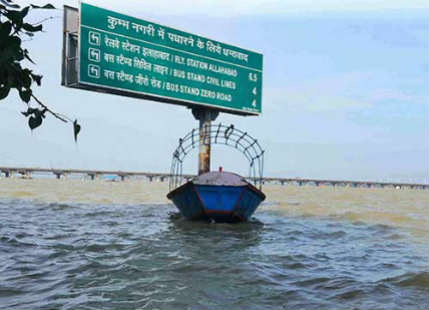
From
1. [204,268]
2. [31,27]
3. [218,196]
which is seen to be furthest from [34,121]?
[218,196]

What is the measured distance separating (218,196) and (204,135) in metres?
3.88

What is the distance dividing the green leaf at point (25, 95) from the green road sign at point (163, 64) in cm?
1125

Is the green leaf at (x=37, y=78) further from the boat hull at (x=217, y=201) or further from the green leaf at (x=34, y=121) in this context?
the boat hull at (x=217, y=201)

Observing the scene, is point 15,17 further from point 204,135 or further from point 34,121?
point 204,135

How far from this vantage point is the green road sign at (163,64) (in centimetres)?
1338

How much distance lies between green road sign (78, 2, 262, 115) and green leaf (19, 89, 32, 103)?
11246mm

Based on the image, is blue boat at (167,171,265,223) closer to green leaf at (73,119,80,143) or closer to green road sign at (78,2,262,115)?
green road sign at (78,2,262,115)

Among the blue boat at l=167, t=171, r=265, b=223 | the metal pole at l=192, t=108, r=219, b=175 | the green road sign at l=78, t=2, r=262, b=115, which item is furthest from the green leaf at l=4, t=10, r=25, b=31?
the metal pole at l=192, t=108, r=219, b=175

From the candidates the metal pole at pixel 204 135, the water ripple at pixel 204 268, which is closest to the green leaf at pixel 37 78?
the water ripple at pixel 204 268

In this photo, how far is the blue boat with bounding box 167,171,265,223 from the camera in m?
12.9

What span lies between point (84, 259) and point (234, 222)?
671 centimetres

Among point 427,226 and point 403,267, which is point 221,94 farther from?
point 403,267

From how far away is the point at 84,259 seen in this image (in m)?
7.52

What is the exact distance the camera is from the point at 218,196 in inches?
508
